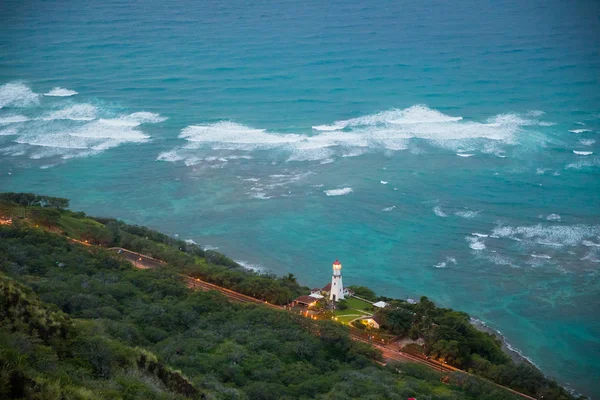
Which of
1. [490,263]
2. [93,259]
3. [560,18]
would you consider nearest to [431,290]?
[490,263]

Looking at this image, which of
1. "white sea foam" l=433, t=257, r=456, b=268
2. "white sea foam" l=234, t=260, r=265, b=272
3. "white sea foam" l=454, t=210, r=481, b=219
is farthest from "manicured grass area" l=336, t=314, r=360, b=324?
"white sea foam" l=454, t=210, r=481, b=219

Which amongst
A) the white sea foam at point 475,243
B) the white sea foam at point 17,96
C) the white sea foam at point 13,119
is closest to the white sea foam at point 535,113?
the white sea foam at point 475,243

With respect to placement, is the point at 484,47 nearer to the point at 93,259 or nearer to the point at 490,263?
the point at 490,263

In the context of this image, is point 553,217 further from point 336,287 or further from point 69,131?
point 69,131

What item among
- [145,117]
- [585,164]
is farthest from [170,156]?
[585,164]

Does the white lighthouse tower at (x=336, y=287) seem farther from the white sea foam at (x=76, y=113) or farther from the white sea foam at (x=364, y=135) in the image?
the white sea foam at (x=76, y=113)

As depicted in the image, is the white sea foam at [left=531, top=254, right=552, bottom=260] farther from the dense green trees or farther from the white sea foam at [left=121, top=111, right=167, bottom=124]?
the white sea foam at [left=121, top=111, right=167, bottom=124]
